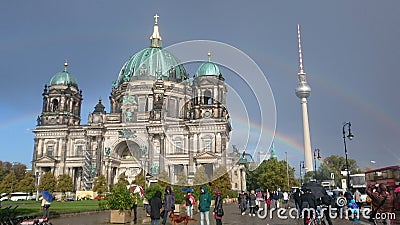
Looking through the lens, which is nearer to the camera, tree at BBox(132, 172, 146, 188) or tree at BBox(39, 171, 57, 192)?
tree at BBox(132, 172, 146, 188)

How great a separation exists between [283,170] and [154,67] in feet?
124

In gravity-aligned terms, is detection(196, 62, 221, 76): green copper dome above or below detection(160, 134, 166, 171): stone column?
above

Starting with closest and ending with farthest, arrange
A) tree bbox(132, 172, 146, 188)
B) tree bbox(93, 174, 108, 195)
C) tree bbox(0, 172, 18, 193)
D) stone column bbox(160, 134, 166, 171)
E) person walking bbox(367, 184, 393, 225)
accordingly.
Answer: person walking bbox(367, 184, 393, 225)
tree bbox(132, 172, 146, 188)
tree bbox(93, 174, 108, 195)
stone column bbox(160, 134, 166, 171)
tree bbox(0, 172, 18, 193)

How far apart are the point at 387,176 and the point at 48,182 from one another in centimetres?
6104

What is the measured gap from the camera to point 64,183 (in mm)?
71438

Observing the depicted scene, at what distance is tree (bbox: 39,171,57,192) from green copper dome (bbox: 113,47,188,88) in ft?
90.6

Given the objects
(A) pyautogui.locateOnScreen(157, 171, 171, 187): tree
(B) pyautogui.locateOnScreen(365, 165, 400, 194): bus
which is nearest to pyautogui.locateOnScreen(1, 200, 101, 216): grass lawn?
(A) pyautogui.locateOnScreen(157, 171, 171, 187): tree

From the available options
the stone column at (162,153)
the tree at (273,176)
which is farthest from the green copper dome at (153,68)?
the tree at (273,176)

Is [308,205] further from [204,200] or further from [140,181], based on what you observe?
[140,181]

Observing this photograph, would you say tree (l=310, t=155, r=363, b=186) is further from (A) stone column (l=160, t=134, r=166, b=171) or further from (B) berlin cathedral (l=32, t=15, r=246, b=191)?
(A) stone column (l=160, t=134, r=166, b=171)

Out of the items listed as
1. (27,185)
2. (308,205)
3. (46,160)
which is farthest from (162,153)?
(308,205)

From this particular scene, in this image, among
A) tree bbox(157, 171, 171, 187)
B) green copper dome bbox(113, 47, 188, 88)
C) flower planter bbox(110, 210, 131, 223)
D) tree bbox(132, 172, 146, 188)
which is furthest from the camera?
green copper dome bbox(113, 47, 188, 88)

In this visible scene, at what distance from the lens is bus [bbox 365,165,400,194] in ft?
89.5

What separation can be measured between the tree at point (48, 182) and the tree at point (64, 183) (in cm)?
97
